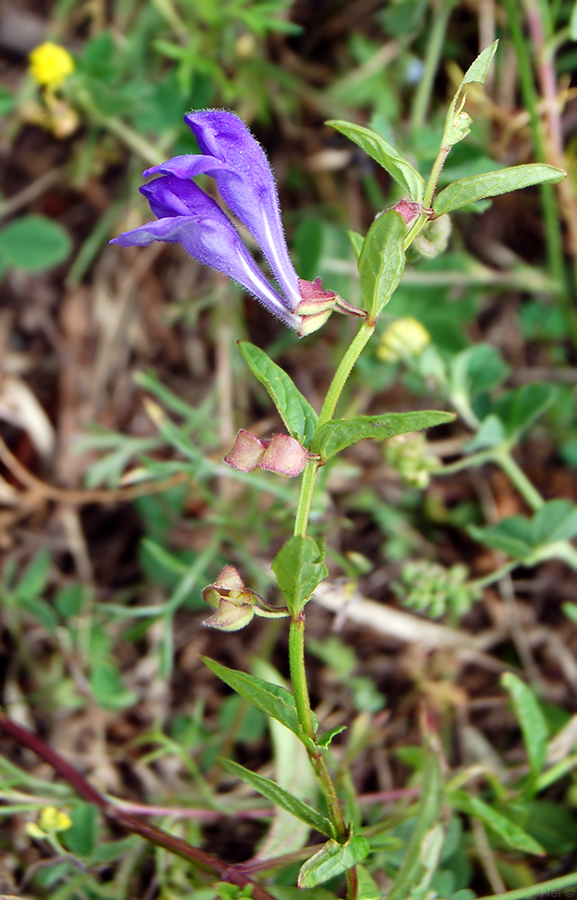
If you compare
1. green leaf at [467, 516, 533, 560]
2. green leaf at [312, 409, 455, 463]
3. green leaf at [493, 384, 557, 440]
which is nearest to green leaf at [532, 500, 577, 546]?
green leaf at [467, 516, 533, 560]

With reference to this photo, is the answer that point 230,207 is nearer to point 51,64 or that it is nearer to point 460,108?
point 460,108

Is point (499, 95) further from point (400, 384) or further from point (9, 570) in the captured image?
point (9, 570)

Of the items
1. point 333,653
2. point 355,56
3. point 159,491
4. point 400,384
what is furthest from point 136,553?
point 355,56

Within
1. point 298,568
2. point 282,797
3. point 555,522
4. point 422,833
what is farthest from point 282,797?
point 555,522

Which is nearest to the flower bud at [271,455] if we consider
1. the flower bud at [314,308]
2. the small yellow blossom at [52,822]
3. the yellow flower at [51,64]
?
the flower bud at [314,308]

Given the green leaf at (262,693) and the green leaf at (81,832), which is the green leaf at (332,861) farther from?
the green leaf at (81,832)

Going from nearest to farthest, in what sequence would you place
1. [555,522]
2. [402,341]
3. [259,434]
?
→ [555,522], [402,341], [259,434]
